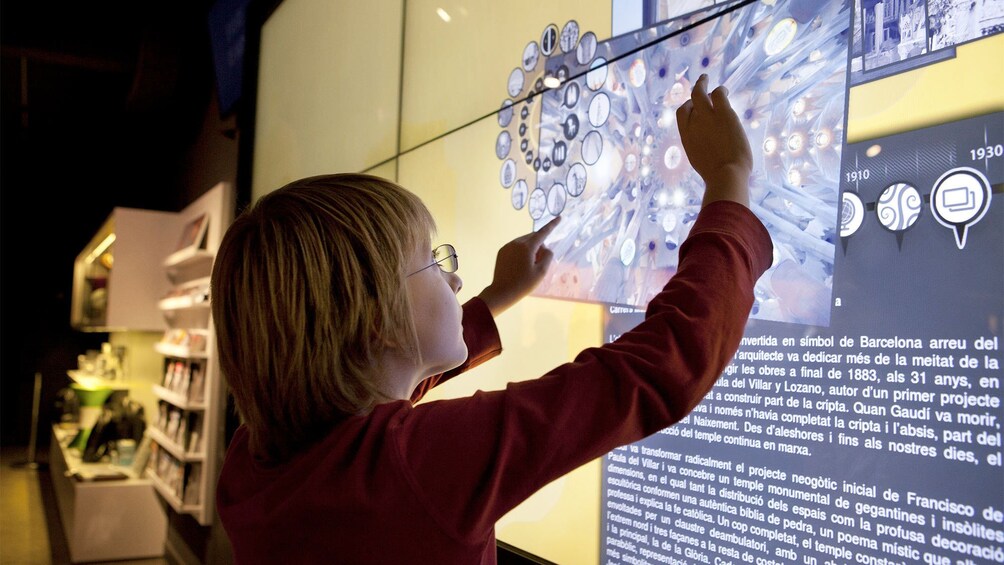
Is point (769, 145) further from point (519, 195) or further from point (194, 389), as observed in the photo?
point (194, 389)

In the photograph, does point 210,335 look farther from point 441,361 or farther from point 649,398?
point 649,398

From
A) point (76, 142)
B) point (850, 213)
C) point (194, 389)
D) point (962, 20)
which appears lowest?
point (194, 389)

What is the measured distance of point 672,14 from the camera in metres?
1.37

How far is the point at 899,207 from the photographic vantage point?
97cm

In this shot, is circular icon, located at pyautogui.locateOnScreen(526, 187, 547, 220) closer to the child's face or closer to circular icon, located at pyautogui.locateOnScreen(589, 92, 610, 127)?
circular icon, located at pyautogui.locateOnScreen(589, 92, 610, 127)

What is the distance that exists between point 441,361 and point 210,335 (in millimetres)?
3312

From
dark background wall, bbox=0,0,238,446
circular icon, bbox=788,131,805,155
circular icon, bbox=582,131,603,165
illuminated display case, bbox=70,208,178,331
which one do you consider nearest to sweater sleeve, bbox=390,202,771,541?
circular icon, bbox=788,131,805,155

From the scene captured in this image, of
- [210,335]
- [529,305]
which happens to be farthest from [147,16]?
[529,305]

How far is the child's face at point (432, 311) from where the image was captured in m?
0.97

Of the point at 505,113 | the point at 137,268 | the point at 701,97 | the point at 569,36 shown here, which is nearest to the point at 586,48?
the point at 569,36

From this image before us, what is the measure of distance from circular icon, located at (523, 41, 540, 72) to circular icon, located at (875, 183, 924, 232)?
37.3 inches

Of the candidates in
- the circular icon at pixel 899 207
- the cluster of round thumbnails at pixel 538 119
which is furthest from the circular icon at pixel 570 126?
the circular icon at pixel 899 207

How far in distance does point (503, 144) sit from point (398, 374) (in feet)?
3.04

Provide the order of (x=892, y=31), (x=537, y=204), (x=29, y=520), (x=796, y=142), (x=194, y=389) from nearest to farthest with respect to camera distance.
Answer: (x=892, y=31), (x=796, y=142), (x=537, y=204), (x=194, y=389), (x=29, y=520)
